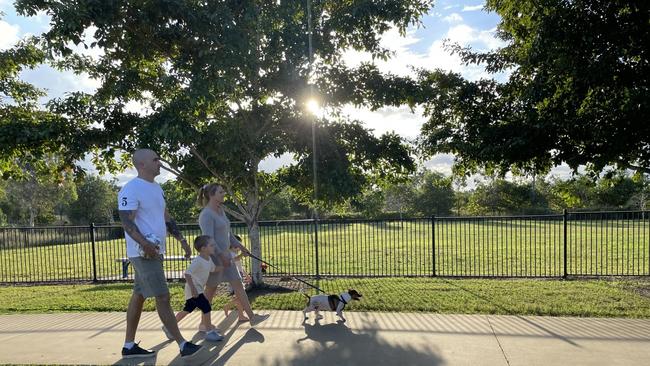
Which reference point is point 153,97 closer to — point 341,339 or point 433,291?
point 341,339

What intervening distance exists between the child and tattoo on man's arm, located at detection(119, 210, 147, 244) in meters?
0.85

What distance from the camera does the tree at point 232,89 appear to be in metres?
5.82

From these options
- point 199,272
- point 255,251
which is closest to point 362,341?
point 199,272

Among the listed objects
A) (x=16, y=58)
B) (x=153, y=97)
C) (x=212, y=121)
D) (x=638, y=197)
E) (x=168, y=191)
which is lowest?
(x=638, y=197)

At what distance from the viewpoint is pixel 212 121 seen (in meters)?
7.08

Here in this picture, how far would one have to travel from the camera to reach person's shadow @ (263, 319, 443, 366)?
3.95 meters

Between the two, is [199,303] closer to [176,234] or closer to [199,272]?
[199,272]

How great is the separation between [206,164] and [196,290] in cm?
319

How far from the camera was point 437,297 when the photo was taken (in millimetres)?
6531

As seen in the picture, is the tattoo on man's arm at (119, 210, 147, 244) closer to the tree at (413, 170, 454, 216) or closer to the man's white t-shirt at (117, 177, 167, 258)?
the man's white t-shirt at (117, 177, 167, 258)

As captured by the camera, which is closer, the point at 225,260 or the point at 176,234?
the point at 176,234

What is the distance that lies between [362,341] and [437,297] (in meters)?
2.42

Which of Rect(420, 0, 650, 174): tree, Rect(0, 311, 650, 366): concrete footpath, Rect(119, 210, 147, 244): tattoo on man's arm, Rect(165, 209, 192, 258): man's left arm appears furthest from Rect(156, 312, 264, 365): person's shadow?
Rect(420, 0, 650, 174): tree

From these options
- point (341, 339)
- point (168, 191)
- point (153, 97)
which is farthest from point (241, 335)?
point (168, 191)
